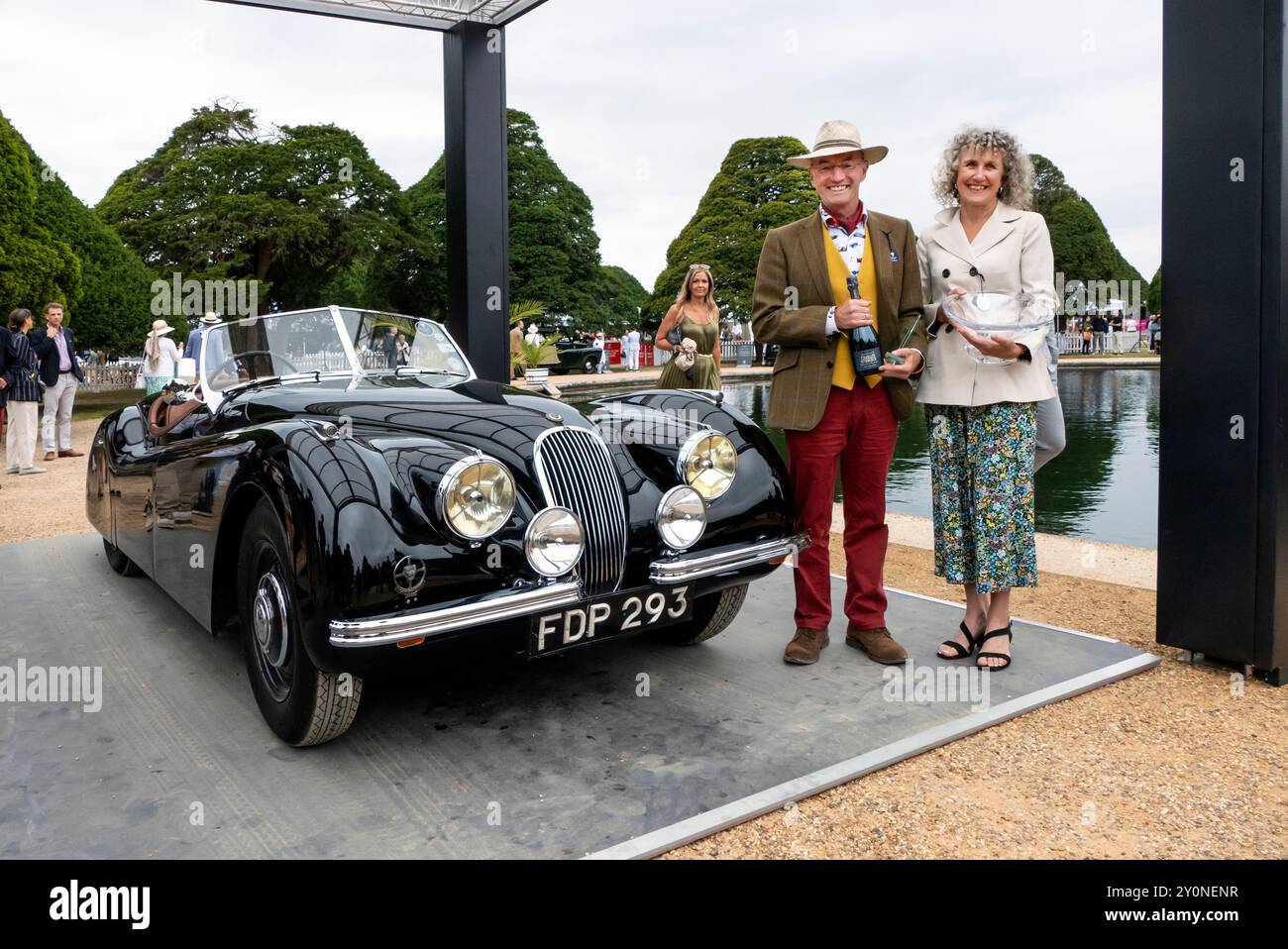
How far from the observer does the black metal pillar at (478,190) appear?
7.12m

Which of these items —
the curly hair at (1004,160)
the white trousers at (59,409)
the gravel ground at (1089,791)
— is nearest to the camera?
the gravel ground at (1089,791)

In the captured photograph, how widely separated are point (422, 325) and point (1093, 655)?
3419 mm

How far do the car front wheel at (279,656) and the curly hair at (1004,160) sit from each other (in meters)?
2.94

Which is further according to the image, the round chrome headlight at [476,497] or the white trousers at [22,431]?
the white trousers at [22,431]

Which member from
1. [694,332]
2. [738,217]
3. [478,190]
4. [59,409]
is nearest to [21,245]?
[59,409]

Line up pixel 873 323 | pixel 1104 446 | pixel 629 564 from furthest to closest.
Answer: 1. pixel 1104 446
2. pixel 873 323
3. pixel 629 564

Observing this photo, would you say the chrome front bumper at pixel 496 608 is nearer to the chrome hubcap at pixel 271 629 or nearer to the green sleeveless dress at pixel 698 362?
the chrome hubcap at pixel 271 629

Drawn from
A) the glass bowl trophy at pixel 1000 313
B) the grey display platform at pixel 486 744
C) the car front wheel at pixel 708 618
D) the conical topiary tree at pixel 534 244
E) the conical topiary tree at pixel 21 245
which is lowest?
the grey display platform at pixel 486 744

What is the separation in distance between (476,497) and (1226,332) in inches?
116

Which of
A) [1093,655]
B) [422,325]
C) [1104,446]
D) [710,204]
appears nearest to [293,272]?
[710,204]

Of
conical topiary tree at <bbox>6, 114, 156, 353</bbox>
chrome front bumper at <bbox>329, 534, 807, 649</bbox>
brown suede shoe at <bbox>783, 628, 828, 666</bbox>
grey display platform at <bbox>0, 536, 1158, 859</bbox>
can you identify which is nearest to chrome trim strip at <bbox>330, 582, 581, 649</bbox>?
chrome front bumper at <bbox>329, 534, 807, 649</bbox>

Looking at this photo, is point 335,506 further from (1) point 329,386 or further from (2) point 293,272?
(2) point 293,272

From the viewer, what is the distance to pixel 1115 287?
63281mm

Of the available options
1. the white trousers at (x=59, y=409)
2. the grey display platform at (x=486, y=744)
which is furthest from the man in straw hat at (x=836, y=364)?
the white trousers at (x=59, y=409)
